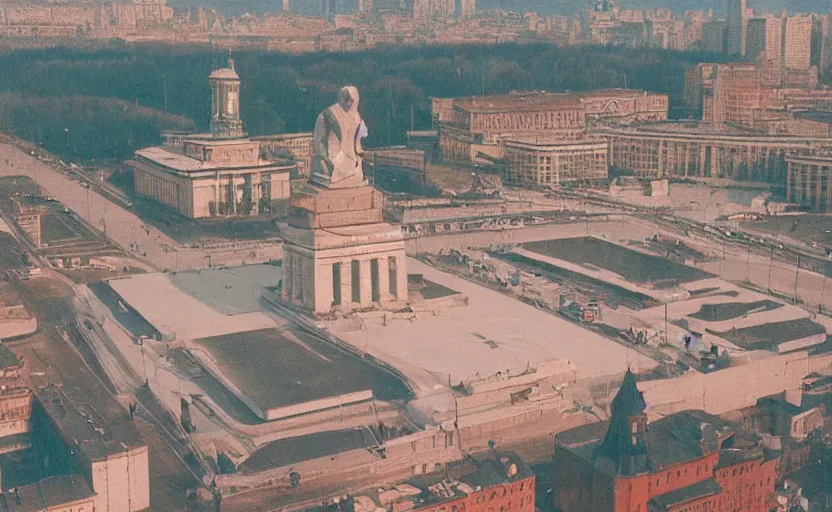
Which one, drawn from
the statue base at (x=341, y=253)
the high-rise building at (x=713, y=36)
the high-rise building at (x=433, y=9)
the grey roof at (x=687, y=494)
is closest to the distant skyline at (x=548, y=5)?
the high-rise building at (x=433, y=9)

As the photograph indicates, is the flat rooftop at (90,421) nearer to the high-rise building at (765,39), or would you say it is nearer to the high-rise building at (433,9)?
the high-rise building at (765,39)

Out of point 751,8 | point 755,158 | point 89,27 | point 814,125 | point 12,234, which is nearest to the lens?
point 12,234

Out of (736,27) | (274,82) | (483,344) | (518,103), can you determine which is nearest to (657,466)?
(483,344)

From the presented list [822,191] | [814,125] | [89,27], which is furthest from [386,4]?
[822,191]

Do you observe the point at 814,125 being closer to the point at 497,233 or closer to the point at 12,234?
the point at 497,233

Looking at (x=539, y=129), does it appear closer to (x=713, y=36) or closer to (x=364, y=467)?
(x=364, y=467)
